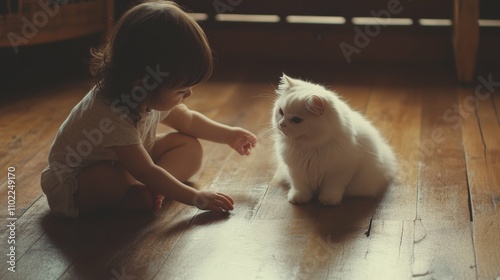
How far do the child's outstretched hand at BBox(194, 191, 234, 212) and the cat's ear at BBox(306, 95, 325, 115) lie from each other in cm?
28

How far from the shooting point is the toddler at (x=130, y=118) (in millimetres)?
1475

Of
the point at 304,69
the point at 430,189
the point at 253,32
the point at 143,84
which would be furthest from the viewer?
the point at 253,32

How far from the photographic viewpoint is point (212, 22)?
10.1 feet

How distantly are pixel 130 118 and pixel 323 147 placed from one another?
43cm

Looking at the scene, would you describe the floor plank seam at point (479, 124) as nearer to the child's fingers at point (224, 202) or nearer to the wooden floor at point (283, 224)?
the wooden floor at point (283, 224)

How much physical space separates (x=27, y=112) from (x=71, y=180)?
2.87 ft

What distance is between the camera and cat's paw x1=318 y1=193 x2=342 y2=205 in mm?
1629

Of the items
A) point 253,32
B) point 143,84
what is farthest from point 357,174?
point 253,32

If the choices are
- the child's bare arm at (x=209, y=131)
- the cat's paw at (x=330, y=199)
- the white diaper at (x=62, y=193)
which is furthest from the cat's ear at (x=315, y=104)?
the white diaper at (x=62, y=193)

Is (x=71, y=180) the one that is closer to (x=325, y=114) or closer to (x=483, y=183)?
(x=325, y=114)

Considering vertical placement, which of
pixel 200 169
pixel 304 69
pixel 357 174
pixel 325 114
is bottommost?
pixel 304 69

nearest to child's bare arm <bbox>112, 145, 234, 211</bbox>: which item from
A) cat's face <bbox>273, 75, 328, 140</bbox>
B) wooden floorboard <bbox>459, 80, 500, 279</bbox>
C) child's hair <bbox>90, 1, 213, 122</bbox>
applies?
child's hair <bbox>90, 1, 213, 122</bbox>

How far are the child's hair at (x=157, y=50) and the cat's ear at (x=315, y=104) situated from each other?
229 millimetres

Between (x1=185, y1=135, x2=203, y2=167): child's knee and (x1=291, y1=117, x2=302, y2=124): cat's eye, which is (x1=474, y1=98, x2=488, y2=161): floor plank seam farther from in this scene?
(x1=185, y1=135, x2=203, y2=167): child's knee
